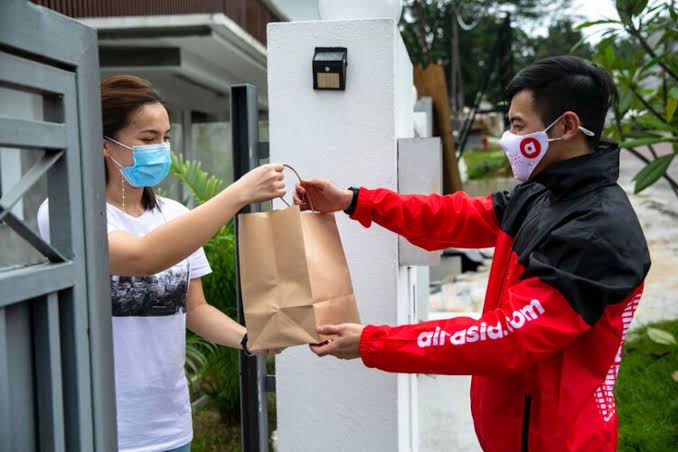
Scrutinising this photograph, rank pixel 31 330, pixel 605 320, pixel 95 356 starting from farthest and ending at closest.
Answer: pixel 605 320 < pixel 95 356 < pixel 31 330

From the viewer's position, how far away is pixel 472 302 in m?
7.86

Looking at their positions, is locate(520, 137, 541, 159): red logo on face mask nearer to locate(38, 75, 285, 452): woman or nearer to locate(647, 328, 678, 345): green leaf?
locate(38, 75, 285, 452): woman

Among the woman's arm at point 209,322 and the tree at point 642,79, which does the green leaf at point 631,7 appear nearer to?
the tree at point 642,79

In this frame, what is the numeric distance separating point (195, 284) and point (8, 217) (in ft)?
3.74

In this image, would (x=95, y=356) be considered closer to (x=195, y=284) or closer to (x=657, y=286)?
(x=195, y=284)

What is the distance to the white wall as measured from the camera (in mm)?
2244

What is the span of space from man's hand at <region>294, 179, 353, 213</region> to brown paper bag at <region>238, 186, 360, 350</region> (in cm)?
39

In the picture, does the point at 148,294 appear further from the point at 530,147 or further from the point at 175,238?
the point at 530,147

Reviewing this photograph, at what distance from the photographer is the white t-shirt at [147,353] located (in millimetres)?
1829

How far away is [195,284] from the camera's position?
7.00 ft

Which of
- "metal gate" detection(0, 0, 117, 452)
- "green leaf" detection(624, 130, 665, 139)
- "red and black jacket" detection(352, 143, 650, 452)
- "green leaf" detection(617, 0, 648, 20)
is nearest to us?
"metal gate" detection(0, 0, 117, 452)

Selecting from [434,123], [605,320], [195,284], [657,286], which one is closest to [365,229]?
[195,284]

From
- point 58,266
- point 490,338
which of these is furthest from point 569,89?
point 58,266

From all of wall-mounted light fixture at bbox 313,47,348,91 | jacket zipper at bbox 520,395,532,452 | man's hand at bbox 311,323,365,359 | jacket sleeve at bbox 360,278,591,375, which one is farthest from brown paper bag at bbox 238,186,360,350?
wall-mounted light fixture at bbox 313,47,348,91
